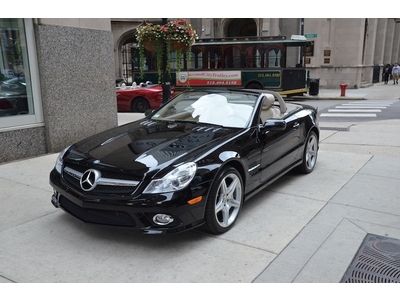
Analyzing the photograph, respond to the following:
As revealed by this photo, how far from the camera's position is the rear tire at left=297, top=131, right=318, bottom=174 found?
6016mm

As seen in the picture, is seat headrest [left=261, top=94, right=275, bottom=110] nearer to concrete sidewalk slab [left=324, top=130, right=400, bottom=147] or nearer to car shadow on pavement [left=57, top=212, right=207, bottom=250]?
car shadow on pavement [left=57, top=212, right=207, bottom=250]

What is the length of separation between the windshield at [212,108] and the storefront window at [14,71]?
2.86m

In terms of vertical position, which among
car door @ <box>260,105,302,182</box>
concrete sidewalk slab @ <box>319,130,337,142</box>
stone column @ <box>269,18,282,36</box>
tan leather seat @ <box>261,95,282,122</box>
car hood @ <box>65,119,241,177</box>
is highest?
stone column @ <box>269,18,282,36</box>

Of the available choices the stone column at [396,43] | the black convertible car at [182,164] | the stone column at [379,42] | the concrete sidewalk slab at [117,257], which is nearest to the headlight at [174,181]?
the black convertible car at [182,164]

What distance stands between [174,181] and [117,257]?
808 millimetres

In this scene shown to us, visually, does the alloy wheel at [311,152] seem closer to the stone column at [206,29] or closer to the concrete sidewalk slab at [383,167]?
the concrete sidewalk slab at [383,167]

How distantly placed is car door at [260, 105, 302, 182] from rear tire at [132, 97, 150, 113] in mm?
9475

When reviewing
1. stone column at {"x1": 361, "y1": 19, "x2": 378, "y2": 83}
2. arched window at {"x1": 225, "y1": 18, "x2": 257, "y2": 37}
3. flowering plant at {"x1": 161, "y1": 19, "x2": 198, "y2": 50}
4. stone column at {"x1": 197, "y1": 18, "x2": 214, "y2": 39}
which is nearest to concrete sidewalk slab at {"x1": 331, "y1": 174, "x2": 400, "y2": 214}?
flowering plant at {"x1": 161, "y1": 19, "x2": 198, "y2": 50}

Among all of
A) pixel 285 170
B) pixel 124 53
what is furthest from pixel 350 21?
pixel 285 170

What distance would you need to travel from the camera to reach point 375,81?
111ft

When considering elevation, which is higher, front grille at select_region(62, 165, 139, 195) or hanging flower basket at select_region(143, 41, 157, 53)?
hanging flower basket at select_region(143, 41, 157, 53)

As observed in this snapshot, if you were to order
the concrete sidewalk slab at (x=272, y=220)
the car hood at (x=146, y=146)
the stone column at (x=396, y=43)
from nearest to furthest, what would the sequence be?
the car hood at (x=146, y=146) < the concrete sidewalk slab at (x=272, y=220) < the stone column at (x=396, y=43)

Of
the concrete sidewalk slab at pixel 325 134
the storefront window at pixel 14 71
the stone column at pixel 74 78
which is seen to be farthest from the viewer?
the concrete sidewalk slab at pixel 325 134

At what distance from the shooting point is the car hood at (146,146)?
3692 mm
